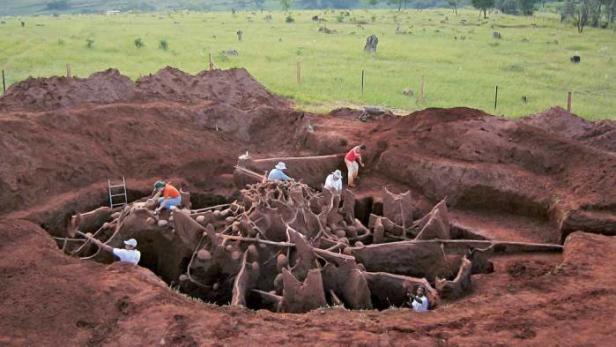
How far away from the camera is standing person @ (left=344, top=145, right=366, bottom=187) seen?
63.0 ft

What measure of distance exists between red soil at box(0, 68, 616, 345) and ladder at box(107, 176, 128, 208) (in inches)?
9.9

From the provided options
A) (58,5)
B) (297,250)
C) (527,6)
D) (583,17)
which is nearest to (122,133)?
(297,250)

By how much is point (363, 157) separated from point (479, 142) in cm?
348

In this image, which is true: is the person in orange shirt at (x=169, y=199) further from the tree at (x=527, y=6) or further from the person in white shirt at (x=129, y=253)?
the tree at (x=527, y=6)

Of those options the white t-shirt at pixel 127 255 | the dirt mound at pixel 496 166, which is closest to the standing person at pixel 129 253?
the white t-shirt at pixel 127 255

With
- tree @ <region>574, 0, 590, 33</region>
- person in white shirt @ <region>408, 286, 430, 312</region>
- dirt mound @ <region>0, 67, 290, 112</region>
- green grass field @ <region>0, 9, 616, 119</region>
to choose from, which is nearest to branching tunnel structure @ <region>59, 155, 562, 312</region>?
person in white shirt @ <region>408, 286, 430, 312</region>

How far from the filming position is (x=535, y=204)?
17469 mm

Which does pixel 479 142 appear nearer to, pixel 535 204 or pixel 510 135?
pixel 510 135

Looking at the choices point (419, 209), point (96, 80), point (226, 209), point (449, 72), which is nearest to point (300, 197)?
point (226, 209)

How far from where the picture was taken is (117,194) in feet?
61.1

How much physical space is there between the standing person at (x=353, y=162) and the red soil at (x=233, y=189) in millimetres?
356

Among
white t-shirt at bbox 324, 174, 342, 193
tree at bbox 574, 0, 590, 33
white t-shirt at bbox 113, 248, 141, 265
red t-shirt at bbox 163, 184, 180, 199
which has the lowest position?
white t-shirt at bbox 113, 248, 141, 265

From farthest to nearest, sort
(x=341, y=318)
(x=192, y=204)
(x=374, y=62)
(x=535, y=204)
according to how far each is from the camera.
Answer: (x=374, y=62) → (x=192, y=204) → (x=535, y=204) → (x=341, y=318)

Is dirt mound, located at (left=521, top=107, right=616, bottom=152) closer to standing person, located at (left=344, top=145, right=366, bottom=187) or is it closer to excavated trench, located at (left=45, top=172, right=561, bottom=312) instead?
standing person, located at (left=344, top=145, right=366, bottom=187)
